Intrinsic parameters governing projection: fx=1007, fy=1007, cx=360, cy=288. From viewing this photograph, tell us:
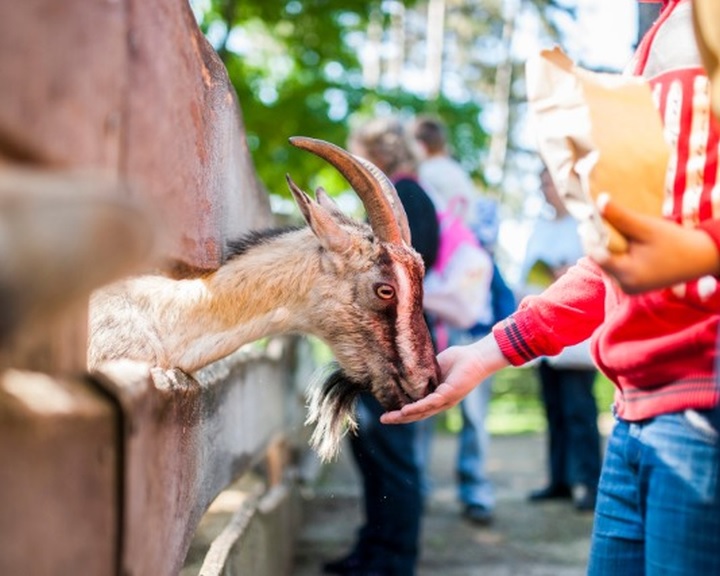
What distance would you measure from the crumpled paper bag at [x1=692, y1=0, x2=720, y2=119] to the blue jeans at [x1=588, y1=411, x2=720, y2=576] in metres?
0.59

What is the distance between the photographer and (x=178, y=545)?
2.50m

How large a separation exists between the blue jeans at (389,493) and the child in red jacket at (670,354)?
2.81 m

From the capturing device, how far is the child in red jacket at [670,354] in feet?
5.86

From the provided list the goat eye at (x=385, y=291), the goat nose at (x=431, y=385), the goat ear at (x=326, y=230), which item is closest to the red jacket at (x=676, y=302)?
the goat nose at (x=431, y=385)

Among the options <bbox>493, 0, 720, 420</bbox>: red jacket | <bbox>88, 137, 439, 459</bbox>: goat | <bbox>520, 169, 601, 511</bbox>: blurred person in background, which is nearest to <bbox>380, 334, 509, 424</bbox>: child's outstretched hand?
<bbox>493, 0, 720, 420</bbox>: red jacket

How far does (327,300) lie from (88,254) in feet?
7.44

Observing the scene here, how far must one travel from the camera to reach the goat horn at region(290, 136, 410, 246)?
11.6 feet

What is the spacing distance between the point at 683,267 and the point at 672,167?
27cm

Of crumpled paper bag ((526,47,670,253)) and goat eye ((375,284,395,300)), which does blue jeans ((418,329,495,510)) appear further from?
crumpled paper bag ((526,47,670,253))

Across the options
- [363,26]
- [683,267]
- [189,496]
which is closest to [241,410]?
[189,496]

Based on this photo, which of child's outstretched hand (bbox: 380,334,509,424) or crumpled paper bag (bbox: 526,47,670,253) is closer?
crumpled paper bag (bbox: 526,47,670,253)

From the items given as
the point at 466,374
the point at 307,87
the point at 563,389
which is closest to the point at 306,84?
the point at 307,87

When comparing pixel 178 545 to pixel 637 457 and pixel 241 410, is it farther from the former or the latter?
pixel 241 410

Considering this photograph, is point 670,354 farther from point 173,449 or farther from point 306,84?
point 306,84
